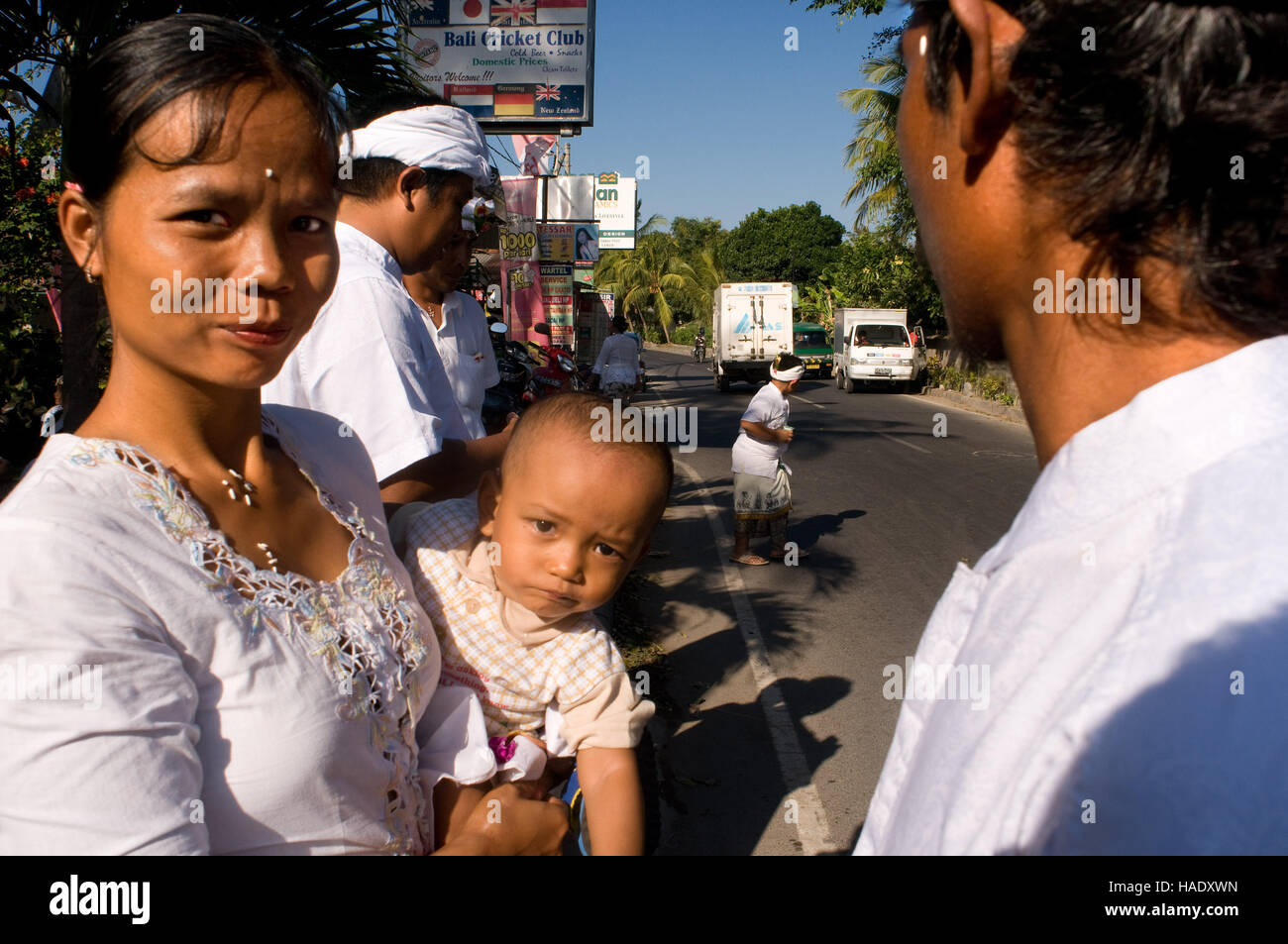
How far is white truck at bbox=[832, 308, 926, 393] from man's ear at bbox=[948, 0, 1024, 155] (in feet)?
83.6

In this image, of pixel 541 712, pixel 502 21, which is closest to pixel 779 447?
pixel 541 712

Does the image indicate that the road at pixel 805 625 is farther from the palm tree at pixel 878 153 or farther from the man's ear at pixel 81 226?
the palm tree at pixel 878 153

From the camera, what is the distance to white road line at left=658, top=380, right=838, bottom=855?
3926 mm

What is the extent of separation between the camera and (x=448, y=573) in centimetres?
191

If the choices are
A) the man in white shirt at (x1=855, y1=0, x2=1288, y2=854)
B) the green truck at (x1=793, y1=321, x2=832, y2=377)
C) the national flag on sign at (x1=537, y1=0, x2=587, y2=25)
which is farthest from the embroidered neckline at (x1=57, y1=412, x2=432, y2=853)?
the green truck at (x1=793, y1=321, x2=832, y2=377)

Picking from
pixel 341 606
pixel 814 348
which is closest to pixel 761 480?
pixel 341 606

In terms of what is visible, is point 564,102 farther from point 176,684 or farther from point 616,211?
point 176,684

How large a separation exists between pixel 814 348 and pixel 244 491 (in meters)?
33.1

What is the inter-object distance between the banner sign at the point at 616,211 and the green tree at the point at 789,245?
28964 mm

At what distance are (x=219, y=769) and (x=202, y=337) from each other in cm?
56

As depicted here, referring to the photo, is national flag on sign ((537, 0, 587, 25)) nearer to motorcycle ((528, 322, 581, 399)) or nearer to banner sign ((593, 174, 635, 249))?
motorcycle ((528, 322, 581, 399))

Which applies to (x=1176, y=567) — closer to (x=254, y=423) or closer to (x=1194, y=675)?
(x=1194, y=675)

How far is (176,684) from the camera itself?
104 cm

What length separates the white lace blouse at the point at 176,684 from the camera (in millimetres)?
948
